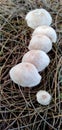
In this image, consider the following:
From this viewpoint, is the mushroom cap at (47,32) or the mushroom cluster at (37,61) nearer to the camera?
the mushroom cluster at (37,61)

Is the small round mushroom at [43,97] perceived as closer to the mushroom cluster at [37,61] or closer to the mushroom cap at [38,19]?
the mushroom cluster at [37,61]

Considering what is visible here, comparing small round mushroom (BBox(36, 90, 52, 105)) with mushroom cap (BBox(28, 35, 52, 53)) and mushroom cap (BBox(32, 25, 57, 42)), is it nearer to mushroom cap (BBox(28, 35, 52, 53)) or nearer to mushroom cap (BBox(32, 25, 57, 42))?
mushroom cap (BBox(28, 35, 52, 53))

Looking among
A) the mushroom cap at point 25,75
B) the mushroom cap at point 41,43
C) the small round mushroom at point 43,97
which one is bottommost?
the small round mushroom at point 43,97

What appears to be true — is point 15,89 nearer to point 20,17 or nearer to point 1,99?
point 1,99

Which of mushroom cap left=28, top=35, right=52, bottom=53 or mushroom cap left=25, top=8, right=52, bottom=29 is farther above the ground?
mushroom cap left=25, top=8, right=52, bottom=29

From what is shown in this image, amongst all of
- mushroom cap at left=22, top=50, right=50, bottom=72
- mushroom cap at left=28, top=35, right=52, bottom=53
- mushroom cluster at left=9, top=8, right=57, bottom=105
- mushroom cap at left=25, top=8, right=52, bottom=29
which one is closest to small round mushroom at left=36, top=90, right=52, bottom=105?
mushroom cluster at left=9, top=8, right=57, bottom=105

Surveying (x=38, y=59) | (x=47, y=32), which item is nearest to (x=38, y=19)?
(x=47, y=32)

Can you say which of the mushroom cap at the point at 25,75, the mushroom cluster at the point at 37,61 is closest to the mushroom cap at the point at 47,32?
the mushroom cluster at the point at 37,61
